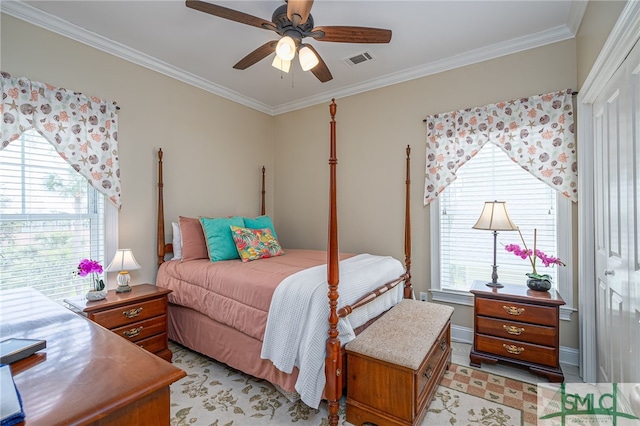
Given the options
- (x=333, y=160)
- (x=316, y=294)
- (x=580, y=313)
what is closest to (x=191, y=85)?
(x=333, y=160)

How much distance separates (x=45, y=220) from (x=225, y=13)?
208 cm

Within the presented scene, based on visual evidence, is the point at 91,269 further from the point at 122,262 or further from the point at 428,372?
the point at 428,372

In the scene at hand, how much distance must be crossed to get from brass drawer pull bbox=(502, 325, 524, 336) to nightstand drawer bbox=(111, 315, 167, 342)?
2.75 meters

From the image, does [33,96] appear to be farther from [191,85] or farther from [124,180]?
[191,85]

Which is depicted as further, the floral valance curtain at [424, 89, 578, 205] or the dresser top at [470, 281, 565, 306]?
the floral valance curtain at [424, 89, 578, 205]

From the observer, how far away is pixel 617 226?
1.77 metres

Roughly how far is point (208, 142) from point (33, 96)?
1.55 meters

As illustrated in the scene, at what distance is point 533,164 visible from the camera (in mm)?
2625

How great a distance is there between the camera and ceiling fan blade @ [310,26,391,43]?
6.40 ft

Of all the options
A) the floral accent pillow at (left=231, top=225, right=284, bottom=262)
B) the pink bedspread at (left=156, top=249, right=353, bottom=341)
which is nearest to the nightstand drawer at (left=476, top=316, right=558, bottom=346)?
the pink bedspread at (left=156, top=249, right=353, bottom=341)

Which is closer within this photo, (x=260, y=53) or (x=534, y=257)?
(x=260, y=53)

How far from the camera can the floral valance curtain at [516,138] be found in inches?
98.3

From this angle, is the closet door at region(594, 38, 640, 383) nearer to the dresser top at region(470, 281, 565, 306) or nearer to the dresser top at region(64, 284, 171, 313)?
the dresser top at region(470, 281, 565, 306)

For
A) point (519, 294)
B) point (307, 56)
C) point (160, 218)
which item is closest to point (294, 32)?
point (307, 56)
